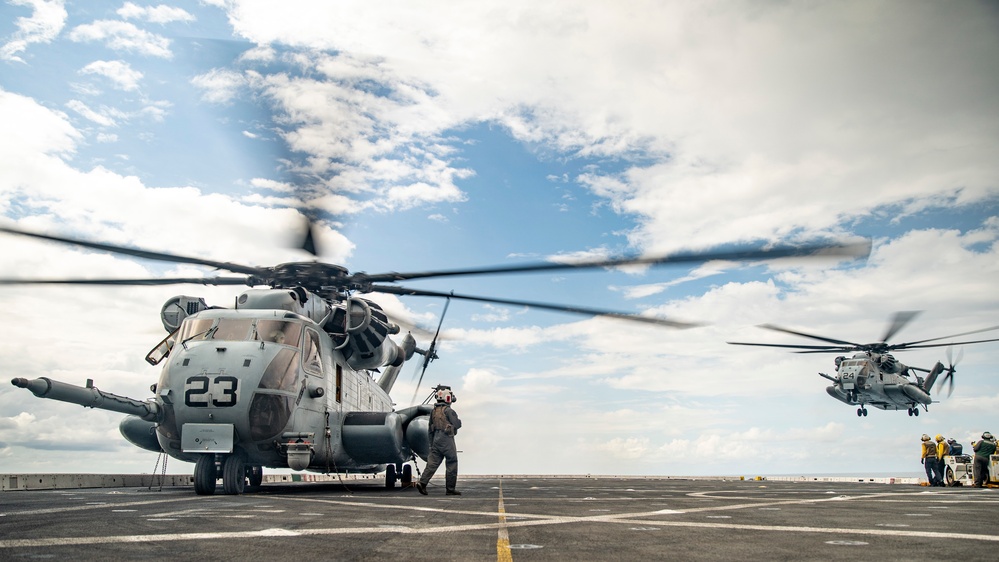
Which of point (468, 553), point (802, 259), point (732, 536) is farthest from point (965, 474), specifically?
point (468, 553)

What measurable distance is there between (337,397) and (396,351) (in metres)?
3.11

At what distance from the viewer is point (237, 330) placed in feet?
53.6

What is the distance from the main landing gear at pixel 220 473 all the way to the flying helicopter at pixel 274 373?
0.02 metres

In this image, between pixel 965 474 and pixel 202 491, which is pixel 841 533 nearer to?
pixel 202 491

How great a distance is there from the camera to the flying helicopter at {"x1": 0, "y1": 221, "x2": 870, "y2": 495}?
15070 millimetres

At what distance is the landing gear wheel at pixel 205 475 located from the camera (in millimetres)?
15438

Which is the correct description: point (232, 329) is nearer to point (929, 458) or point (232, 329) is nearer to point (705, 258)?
point (705, 258)

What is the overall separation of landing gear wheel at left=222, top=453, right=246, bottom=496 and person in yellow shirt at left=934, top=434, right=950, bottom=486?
78.9 ft

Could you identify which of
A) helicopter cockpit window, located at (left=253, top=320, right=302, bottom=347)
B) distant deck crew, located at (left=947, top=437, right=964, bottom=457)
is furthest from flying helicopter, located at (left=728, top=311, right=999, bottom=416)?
helicopter cockpit window, located at (left=253, top=320, right=302, bottom=347)

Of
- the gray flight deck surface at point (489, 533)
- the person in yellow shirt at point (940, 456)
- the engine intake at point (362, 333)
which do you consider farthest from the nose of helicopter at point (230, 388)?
the person in yellow shirt at point (940, 456)

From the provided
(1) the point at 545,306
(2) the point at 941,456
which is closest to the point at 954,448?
(2) the point at 941,456

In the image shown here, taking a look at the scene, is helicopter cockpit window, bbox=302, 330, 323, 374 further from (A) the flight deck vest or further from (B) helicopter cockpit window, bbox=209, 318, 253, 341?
(A) the flight deck vest

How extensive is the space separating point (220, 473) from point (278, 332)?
3.28 metres

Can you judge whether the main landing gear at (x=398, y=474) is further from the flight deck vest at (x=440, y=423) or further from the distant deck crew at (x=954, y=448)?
the distant deck crew at (x=954, y=448)
